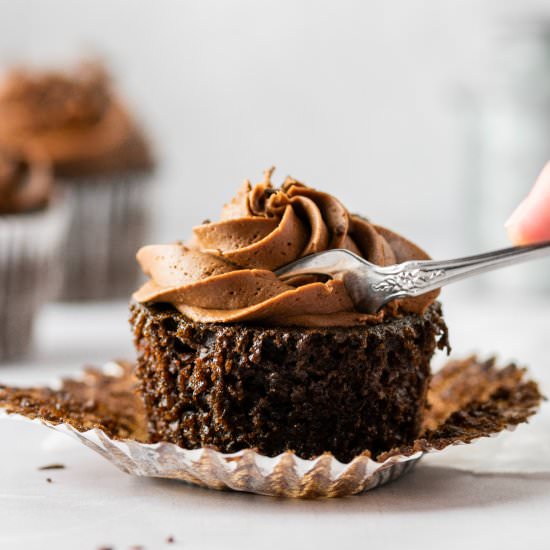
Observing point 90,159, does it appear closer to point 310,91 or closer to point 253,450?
point 310,91

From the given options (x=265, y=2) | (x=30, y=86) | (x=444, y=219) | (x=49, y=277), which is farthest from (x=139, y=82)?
(x=49, y=277)

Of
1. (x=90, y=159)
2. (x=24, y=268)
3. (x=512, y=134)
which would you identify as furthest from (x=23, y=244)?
(x=512, y=134)

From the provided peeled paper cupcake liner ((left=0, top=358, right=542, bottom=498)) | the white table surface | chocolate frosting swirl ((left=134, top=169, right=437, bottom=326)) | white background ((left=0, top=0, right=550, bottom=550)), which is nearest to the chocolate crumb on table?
the white table surface

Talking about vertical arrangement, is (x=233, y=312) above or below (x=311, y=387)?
above

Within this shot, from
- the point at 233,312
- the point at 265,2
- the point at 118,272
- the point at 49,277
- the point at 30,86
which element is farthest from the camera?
the point at 265,2

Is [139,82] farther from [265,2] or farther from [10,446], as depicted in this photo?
[10,446]

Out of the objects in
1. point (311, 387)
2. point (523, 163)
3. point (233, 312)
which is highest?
point (523, 163)
